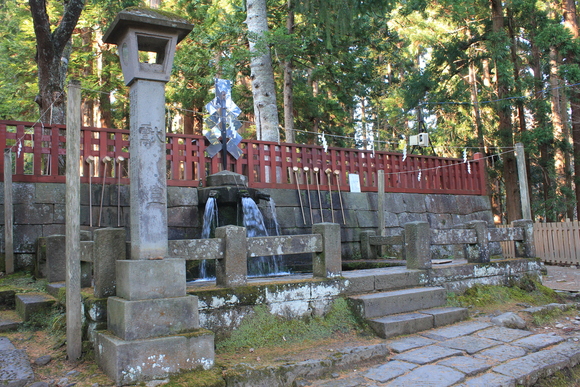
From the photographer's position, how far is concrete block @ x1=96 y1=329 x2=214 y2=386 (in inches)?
140

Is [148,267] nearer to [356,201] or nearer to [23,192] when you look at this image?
[23,192]

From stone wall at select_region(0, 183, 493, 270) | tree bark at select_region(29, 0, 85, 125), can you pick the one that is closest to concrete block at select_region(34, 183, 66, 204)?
stone wall at select_region(0, 183, 493, 270)

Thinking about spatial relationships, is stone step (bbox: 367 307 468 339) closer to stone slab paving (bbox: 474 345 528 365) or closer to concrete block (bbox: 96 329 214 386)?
stone slab paving (bbox: 474 345 528 365)

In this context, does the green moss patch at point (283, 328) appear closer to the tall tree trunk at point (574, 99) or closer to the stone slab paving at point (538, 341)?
the stone slab paving at point (538, 341)

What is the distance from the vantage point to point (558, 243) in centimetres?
1401

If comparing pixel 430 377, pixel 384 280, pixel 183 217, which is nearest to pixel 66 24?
pixel 183 217

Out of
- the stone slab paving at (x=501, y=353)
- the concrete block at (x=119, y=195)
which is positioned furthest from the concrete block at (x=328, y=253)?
the concrete block at (x=119, y=195)

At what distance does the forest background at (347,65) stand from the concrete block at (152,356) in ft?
27.0

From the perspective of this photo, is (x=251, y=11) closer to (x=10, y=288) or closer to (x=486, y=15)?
(x=10, y=288)

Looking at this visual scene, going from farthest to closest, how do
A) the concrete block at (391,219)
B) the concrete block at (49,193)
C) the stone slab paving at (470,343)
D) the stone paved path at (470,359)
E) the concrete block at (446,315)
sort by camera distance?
the concrete block at (391,219) < the concrete block at (49,193) < the concrete block at (446,315) < the stone slab paving at (470,343) < the stone paved path at (470,359)

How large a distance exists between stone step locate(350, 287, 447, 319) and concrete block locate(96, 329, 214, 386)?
2.20m

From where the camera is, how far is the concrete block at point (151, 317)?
12.2ft

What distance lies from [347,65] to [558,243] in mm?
8651

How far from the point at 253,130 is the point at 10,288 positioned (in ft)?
45.4
